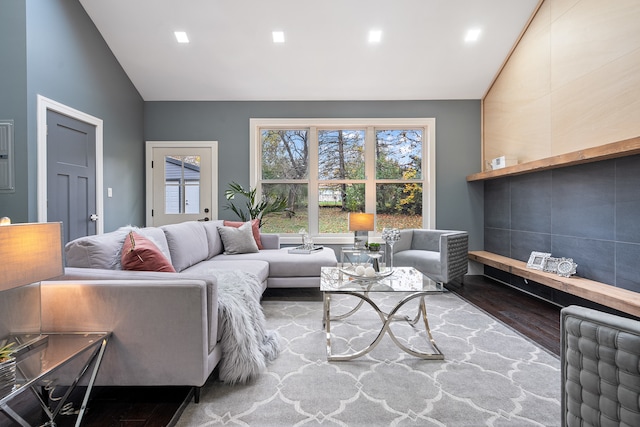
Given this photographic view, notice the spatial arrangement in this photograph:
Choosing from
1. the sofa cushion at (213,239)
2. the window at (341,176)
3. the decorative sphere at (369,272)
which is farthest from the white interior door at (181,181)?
the decorative sphere at (369,272)

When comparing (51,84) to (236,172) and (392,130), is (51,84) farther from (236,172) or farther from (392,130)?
(392,130)

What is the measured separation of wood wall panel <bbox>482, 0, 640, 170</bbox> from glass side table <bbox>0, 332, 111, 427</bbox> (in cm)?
368

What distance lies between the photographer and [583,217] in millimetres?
2852

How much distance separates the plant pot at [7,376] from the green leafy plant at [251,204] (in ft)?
10.7

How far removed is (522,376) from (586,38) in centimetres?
291

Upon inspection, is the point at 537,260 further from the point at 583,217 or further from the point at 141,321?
the point at 141,321

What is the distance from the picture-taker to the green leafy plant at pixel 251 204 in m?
4.37

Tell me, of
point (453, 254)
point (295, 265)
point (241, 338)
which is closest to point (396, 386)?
point (241, 338)

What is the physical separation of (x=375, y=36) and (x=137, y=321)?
365 cm

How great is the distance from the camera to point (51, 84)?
2986 millimetres

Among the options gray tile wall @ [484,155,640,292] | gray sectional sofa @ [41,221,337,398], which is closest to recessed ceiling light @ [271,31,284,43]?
gray sectional sofa @ [41,221,337,398]

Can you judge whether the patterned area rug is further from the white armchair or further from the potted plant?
the white armchair

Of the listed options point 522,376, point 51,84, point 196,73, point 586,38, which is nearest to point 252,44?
point 196,73

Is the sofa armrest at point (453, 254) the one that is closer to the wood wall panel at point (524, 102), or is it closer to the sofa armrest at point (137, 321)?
the wood wall panel at point (524, 102)
